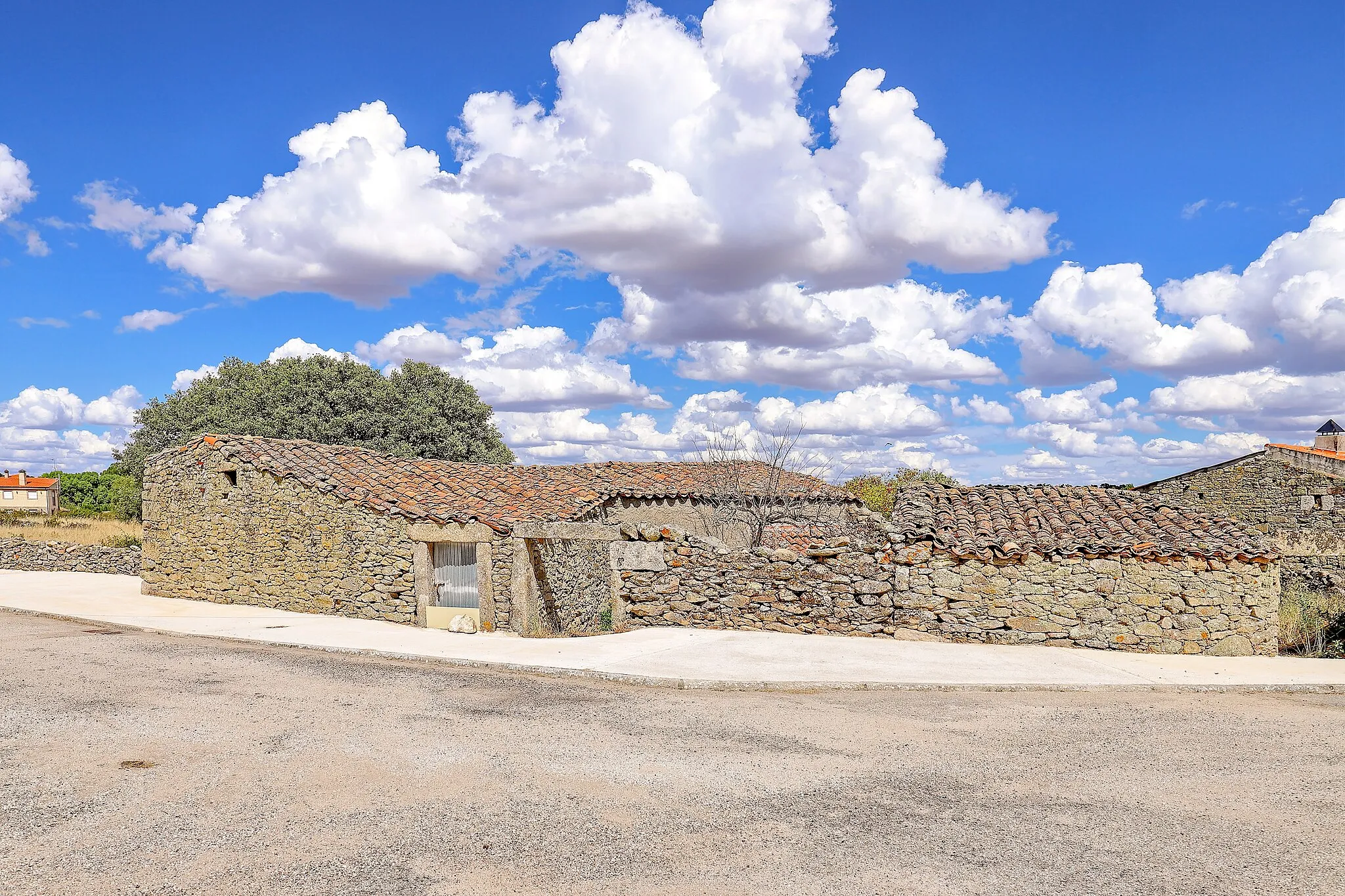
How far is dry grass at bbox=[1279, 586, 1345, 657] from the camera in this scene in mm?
13227

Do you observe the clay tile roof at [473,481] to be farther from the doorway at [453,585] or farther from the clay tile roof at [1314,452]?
the clay tile roof at [1314,452]

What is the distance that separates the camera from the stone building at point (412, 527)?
1634 cm

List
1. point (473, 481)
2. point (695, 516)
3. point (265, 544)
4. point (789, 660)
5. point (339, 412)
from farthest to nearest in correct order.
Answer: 1. point (339, 412)
2. point (695, 516)
3. point (473, 481)
4. point (265, 544)
5. point (789, 660)

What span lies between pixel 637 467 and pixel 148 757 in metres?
17.8

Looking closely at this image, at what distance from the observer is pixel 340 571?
58.1 ft

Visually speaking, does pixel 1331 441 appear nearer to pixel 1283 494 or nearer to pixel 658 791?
pixel 1283 494

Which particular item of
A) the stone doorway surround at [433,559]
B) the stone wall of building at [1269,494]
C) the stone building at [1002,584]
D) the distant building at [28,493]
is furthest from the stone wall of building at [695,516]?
the distant building at [28,493]

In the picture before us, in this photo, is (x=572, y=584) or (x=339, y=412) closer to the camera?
(x=572, y=584)

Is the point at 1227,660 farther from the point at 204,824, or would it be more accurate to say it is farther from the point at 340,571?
the point at 340,571

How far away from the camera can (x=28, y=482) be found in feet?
275

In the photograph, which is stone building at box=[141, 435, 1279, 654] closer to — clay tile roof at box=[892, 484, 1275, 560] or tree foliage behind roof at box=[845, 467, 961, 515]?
clay tile roof at box=[892, 484, 1275, 560]

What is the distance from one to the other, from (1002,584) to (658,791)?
8.41 meters

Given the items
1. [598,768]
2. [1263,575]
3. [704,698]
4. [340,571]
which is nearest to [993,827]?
[598,768]

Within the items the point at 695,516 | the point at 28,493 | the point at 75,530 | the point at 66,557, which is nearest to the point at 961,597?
the point at 695,516
